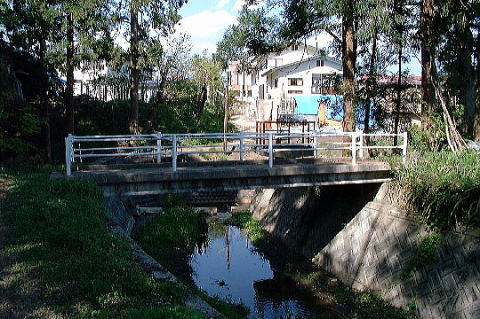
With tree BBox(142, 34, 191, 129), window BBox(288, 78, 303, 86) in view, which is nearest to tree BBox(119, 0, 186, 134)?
tree BBox(142, 34, 191, 129)

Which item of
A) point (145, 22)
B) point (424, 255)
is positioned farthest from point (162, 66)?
point (424, 255)

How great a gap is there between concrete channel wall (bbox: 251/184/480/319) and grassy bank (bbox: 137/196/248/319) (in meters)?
3.08

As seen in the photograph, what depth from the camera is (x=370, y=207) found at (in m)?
13.3

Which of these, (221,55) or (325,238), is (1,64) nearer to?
(325,238)

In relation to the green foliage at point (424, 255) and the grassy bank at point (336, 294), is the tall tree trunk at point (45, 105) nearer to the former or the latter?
the grassy bank at point (336, 294)

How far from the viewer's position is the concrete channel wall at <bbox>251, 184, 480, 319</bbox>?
9273 mm

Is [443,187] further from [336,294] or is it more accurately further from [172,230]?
[172,230]

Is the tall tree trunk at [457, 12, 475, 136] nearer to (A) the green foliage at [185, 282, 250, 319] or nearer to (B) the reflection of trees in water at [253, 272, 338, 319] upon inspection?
(B) the reflection of trees in water at [253, 272, 338, 319]

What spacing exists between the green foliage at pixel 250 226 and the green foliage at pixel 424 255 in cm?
732

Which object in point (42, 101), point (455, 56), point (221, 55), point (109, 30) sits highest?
point (221, 55)

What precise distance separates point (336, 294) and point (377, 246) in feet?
5.42

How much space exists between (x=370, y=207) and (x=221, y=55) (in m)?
36.7

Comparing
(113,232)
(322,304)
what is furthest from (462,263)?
(113,232)

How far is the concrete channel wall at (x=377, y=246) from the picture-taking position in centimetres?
927
